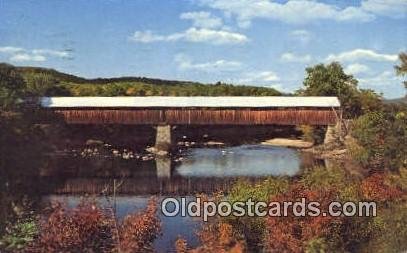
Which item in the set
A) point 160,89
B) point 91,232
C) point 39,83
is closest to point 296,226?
point 91,232

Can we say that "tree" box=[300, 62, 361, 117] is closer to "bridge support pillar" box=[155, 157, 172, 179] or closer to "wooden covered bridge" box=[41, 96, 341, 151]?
"wooden covered bridge" box=[41, 96, 341, 151]

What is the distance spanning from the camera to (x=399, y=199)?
859 cm

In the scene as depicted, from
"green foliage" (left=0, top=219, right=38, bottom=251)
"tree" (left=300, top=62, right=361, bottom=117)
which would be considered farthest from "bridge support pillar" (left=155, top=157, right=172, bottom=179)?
"green foliage" (left=0, top=219, right=38, bottom=251)

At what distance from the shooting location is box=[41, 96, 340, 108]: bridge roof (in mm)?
11709

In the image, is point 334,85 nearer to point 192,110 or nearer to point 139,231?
point 192,110

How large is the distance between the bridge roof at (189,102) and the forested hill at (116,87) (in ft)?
0.75

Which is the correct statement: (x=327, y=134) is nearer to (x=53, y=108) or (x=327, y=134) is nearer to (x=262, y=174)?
(x=262, y=174)

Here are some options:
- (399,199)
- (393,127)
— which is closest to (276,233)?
(399,199)

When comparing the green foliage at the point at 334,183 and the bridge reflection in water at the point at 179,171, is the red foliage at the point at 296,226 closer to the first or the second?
the green foliage at the point at 334,183

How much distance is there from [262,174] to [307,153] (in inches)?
139

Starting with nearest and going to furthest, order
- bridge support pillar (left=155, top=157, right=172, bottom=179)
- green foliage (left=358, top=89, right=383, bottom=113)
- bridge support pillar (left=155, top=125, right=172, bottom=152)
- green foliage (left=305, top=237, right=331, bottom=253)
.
A: 1. green foliage (left=305, top=237, right=331, bottom=253)
2. green foliage (left=358, top=89, right=383, bottom=113)
3. bridge support pillar (left=155, top=157, right=172, bottom=179)
4. bridge support pillar (left=155, top=125, right=172, bottom=152)

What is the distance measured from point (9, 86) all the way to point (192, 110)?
4.64 meters

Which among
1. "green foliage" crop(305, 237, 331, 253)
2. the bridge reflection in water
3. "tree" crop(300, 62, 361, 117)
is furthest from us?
the bridge reflection in water

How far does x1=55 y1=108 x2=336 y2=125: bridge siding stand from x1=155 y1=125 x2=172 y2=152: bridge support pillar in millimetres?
202
